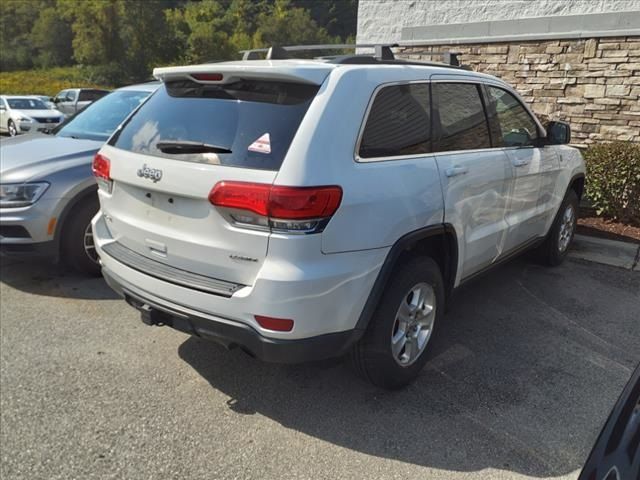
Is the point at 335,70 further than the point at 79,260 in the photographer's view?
No

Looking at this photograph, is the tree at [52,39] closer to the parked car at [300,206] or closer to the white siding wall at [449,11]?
the white siding wall at [449,11]

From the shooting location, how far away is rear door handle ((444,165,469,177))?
3.15 m

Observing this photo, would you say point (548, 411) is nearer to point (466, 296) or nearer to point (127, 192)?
point (466, 296)

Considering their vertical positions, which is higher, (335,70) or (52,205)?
(335,70)

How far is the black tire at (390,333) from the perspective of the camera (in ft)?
9.23

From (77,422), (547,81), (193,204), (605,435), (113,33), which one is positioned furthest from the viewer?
(113,33)

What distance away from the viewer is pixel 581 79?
26.9ft

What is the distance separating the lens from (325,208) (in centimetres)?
241

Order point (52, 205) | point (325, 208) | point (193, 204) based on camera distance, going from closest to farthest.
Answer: point (325, 208), point (193, 204), point (52, 205)

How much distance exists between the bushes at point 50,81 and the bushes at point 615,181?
45.2 meters

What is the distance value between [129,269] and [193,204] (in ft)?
2.26

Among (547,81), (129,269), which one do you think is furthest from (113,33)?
(129,269)

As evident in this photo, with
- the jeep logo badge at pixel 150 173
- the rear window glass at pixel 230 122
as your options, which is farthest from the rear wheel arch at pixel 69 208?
the jeep logo badge at pixel 150 173

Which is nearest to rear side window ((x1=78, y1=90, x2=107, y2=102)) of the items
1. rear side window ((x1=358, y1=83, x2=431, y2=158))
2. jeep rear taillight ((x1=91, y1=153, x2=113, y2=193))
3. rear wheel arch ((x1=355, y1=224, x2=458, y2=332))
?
jeep rear taillight ((x1=91, y1=153, x2=113, y2=193))
